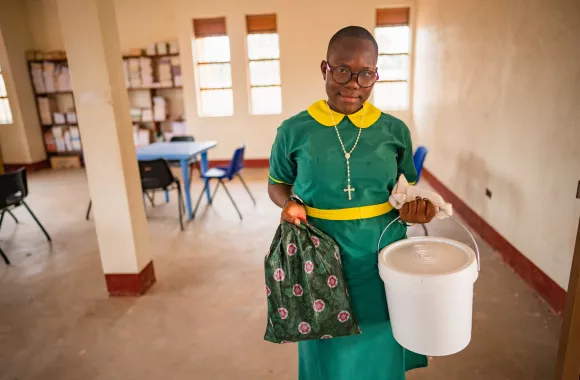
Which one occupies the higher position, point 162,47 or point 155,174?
point 162,47

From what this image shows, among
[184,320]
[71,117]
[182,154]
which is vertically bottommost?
[184,320]

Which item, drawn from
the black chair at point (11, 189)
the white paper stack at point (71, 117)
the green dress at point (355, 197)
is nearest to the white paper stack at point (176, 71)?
the white paper stack at point (71, 117)

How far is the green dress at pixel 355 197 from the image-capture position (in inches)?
47.6

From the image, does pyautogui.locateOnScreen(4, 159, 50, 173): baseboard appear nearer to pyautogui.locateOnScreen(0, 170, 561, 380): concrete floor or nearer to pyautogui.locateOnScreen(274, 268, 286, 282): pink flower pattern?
pyautogui.locateOnScreen(0, 170, 561, 380): concrete floor

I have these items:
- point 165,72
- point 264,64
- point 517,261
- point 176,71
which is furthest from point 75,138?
point 517,261

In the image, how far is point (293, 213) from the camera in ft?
3.91

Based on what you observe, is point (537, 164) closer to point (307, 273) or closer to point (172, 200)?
point (307, 273)

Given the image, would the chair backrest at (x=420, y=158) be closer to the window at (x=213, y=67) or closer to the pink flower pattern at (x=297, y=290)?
the pink flower pattern at (x=297, y=290)

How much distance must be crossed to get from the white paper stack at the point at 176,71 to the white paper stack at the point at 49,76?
241 centimetres

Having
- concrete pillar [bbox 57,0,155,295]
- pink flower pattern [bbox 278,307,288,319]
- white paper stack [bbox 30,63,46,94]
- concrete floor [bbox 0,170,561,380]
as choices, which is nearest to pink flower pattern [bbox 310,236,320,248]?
pink flower pattern [bbox 278,307,288,319]

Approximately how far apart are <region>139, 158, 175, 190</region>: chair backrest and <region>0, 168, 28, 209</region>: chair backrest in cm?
105

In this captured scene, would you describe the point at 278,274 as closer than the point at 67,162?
Yes

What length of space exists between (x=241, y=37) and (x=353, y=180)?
6083 millimetres

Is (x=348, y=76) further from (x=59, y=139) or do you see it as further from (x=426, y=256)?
(x=59, y=139)
